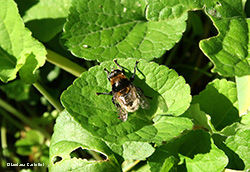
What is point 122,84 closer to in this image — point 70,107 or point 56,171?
point 70,107

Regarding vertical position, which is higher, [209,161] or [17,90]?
[209,161]

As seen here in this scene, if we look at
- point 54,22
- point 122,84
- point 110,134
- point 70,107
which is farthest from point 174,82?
point 54,22

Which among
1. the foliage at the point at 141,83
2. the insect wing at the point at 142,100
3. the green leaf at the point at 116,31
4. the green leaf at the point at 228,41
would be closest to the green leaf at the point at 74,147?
the foliage at the point at 141,83

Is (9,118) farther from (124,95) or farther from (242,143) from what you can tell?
(242,143)

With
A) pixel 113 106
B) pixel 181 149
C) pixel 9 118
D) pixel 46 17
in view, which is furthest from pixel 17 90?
pixel 181 149

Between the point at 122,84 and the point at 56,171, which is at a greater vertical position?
the point at 122,84

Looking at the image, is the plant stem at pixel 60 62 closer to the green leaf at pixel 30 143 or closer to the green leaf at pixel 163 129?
the green leaf at pixel 163 129
